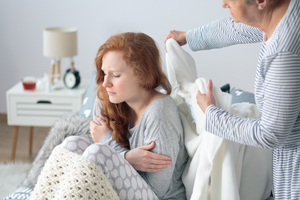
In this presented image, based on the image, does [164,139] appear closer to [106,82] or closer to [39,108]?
[106,82]

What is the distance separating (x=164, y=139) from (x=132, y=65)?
32cm

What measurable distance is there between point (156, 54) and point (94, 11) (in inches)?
73.0

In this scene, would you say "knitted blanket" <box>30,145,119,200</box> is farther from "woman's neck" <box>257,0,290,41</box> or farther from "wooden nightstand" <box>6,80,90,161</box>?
"wooden nightstand" <box>6,80,90,161</box>

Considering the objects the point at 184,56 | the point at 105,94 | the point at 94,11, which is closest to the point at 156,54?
the point at 184,56

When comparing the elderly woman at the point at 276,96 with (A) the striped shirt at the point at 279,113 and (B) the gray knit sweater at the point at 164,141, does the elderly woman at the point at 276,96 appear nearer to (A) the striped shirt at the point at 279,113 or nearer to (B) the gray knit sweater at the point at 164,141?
(A) the striped shirt at the point at 279,113

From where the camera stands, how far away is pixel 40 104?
288 cm

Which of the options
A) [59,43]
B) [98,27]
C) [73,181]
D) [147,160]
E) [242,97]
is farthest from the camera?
[98,27]

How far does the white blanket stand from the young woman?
0.07 metres

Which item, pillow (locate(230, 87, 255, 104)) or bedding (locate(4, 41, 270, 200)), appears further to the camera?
pillow (locate(230, 87, 255, 104))

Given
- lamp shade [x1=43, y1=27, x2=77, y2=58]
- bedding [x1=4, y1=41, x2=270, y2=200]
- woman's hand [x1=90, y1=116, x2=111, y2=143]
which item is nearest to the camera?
bedding [x1=4, y1=41, x2=270, y2=200]

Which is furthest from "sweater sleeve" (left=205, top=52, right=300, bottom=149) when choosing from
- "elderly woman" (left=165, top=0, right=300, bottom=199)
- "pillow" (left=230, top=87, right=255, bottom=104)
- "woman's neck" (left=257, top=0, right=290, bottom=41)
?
"pillow" (left=230, top=87, right=255, bottom=104)

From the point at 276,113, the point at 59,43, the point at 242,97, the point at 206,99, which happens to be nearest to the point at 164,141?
the point at 206,99

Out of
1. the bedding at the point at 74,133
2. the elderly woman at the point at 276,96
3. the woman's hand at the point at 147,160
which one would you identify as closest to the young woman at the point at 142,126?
the woman's hand at the point at 147,160

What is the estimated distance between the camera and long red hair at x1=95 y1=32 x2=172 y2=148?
1.52 m
